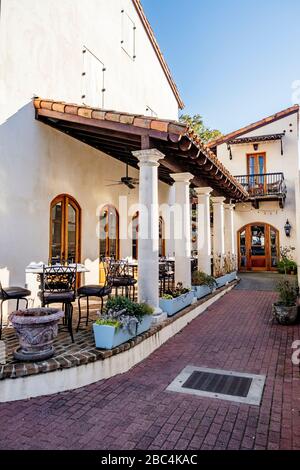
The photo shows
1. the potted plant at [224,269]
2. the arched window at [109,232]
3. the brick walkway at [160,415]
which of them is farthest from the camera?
the potted plant at [224,269]

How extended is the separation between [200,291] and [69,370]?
511cm

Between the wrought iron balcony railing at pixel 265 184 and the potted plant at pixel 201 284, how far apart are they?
8604 mm

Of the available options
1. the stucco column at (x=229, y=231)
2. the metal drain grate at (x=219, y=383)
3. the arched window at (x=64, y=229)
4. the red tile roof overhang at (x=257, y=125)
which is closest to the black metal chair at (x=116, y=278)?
the arched window at (x=64, y=229)

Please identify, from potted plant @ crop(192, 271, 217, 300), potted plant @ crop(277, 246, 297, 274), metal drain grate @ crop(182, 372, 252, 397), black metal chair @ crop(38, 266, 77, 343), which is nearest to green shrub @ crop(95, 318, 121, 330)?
black metal chair @ crop(38, 266, 77, 343)

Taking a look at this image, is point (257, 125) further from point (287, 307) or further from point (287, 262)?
point (287, 307)

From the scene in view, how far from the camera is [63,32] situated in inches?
282

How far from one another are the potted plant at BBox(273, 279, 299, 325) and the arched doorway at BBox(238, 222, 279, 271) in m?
9.73

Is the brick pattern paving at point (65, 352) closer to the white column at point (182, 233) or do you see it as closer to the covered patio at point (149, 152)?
the covered patio at point (149, 152)

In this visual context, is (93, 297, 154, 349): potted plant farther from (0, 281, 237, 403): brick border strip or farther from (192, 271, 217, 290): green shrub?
(192, 271, 217, 290): green shrub

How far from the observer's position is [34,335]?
3.66m

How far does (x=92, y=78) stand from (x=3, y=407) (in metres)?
7.67

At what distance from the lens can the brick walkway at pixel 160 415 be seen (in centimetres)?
273

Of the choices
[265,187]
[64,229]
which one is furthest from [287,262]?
[64,229]

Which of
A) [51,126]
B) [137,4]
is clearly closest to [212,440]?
[51,126]
